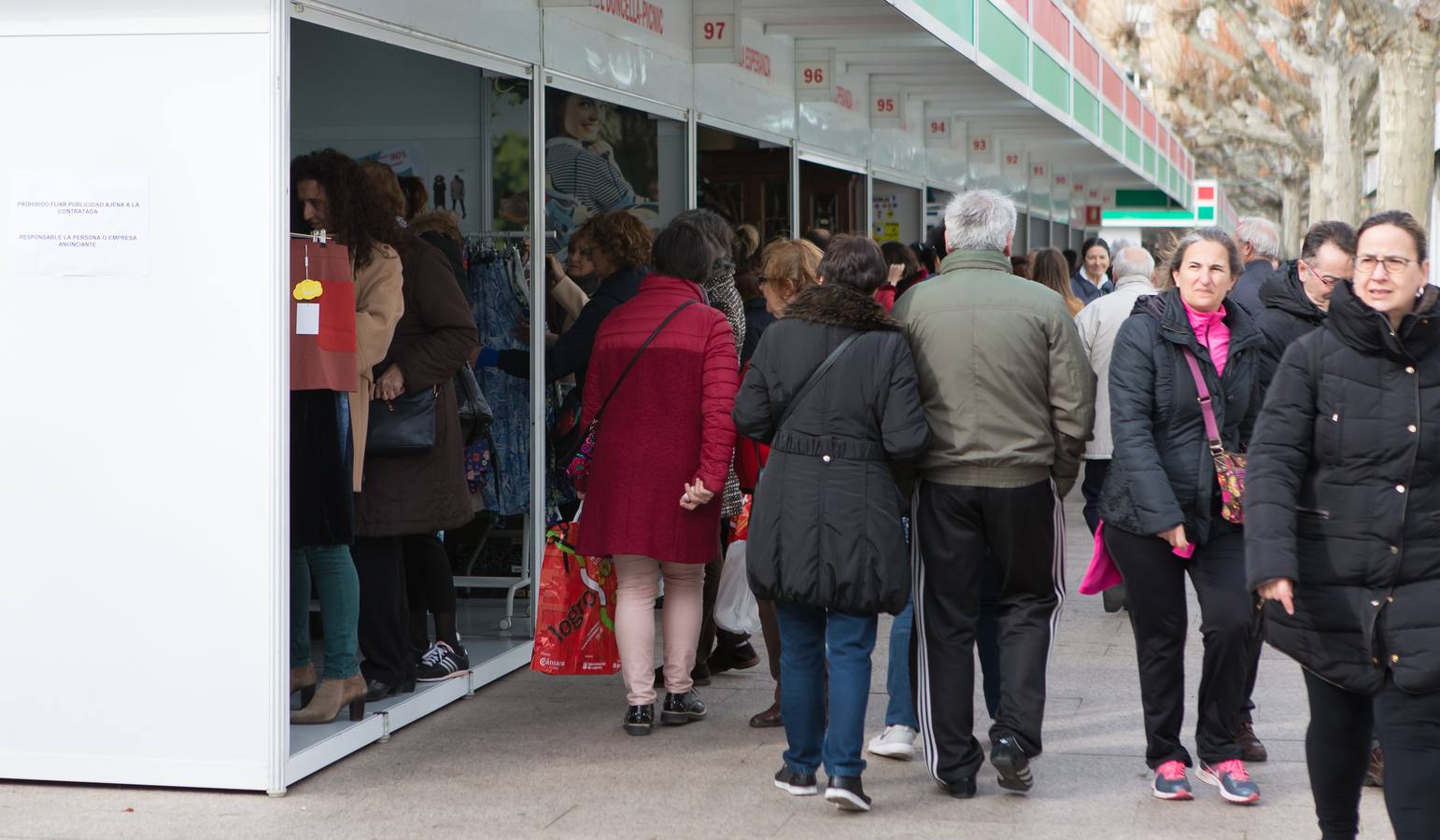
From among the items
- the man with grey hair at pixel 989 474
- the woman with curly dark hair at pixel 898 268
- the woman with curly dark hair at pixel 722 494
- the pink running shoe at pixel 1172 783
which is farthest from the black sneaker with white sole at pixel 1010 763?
the woman with curly dark hair at pixel 898 268

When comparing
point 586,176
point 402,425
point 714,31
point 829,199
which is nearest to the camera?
point 402,425

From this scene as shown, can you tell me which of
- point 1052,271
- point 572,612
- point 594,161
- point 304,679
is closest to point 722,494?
point 572,612

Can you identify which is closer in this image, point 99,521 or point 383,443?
point 99,521

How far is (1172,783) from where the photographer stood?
201 inches

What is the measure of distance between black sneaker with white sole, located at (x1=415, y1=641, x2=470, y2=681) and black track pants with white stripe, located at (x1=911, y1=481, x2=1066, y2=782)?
2020 millimetres

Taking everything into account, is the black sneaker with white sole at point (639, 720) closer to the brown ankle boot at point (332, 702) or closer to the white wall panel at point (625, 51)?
the brown ankle boot at point (332, 702)

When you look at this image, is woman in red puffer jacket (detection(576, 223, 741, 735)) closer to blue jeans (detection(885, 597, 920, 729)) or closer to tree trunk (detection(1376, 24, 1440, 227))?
blue jeans (detection(885, 597, 920, 729))

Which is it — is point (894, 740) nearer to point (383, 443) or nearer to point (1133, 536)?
point (1133, 536)

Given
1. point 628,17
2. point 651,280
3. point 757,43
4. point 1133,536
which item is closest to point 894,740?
point 1133,536

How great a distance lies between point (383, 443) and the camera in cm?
589

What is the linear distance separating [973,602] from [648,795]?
1121 millimetres

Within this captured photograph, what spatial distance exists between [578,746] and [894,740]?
105cm

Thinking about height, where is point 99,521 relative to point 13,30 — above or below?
below

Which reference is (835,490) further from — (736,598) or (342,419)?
(342,419)
